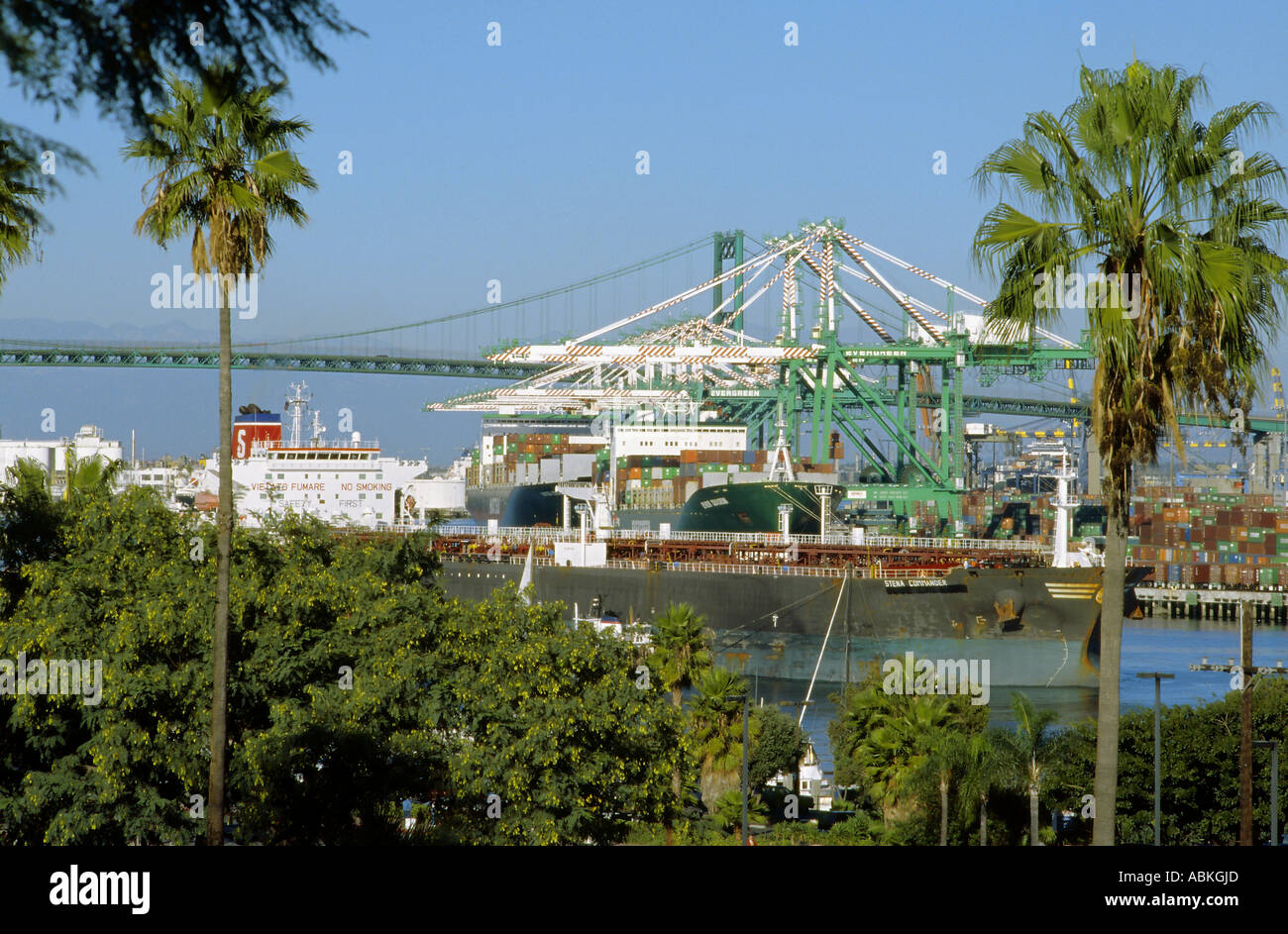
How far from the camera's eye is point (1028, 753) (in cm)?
2181

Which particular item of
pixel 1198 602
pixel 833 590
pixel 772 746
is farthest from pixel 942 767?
pixel 1198 602

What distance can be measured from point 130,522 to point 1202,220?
54.5 feet

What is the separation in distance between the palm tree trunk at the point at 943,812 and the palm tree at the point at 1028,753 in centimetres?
108

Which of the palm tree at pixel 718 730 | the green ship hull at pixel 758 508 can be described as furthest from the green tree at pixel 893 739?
the green ship hull at pixel 758 508

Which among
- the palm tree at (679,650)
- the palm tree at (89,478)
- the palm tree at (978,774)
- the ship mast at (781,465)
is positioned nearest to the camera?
the palm tree at (978,774)

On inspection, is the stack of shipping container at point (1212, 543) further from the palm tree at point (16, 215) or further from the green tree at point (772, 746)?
the palm tree at point (16, 215)

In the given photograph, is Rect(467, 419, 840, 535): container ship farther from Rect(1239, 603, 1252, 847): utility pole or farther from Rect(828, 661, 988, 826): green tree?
Rect(1239, 603, 1252, 847): utility pole

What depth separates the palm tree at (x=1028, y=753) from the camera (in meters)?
21.4

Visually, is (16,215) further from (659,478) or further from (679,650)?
(659,478)

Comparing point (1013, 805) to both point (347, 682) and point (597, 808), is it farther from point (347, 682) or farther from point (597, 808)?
point (347, 682)

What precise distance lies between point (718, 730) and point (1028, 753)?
230 inches

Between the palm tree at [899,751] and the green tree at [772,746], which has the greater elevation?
the palm tree at [899,751]

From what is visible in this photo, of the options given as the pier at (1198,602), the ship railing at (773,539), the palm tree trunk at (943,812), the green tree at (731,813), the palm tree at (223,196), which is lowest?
the pier at (1198,602)
